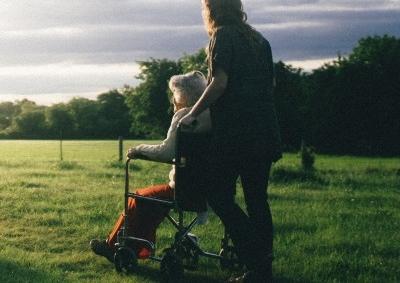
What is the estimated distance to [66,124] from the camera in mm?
96250

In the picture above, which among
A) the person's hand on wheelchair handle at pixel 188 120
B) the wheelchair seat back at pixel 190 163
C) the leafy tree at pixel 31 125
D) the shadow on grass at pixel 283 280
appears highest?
the person's hand on wheelchair handle at pixel 188 120

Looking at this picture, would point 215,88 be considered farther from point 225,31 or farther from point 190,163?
point 190,163

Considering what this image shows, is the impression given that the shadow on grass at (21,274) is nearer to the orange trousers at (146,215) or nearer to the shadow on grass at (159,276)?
the shadow on grass at (159,276)

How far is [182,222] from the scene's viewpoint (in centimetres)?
550

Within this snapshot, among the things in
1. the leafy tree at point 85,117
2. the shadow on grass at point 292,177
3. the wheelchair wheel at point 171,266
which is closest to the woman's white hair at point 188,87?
the wheelchair wheel at point 171,266

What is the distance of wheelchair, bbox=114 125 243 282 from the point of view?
206 inches

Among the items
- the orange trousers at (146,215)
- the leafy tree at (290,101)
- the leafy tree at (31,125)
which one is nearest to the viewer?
the orange trousers at (146,215)

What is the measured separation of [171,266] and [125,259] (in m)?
0.49

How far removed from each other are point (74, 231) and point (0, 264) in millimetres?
1998

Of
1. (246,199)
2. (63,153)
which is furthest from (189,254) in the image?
(63,153)

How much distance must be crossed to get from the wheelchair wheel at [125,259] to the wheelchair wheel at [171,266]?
1.08 ft

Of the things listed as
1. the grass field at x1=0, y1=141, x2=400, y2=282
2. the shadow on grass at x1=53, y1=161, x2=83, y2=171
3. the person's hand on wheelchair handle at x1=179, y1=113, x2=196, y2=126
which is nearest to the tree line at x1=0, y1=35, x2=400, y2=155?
the shadow on grass at x1=53, y1=161, x2=83, y2=171

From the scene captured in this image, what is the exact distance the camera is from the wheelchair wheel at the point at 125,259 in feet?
18.9

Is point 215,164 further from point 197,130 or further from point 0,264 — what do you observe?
point 0,264
